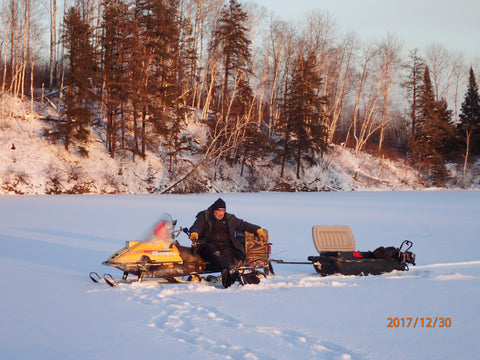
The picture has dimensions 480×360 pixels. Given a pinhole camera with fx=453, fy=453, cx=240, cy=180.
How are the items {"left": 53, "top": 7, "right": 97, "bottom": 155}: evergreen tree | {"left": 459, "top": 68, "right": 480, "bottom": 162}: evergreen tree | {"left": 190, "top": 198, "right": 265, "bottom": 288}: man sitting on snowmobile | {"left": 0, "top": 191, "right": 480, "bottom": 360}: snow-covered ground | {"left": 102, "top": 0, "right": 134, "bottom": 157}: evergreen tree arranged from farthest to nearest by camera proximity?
{"left": 459, "top": 68, "right": 480, "bottom": 162}: evergreen tree
{"left": 102, "top": 0, "right": 134, "bottom": 157}: evergreen tree
{"left": 53, "top": 7, "right": 97, "bottom": 155}: evergreen tree
{"left": 190, "top": 198, "right": 265, "bottom": 288}: man sitting on snowmobile
{"left": 0, "top": 191, "right": 480, "bottom": 360}: snow-covered ground

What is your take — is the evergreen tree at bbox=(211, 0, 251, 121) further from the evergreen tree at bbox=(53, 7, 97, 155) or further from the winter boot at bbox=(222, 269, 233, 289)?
the winter boot at bbox=(222, 269, 233, 289)

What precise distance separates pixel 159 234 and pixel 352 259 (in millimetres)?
3031

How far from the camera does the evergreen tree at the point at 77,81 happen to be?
26312 mm

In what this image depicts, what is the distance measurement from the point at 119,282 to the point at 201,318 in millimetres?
2171

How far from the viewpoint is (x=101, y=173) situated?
2745 cm

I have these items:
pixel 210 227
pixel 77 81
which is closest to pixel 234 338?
pixel 210 227

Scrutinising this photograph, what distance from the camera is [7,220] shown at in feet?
44.3

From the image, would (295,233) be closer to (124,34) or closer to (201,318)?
(201,318)

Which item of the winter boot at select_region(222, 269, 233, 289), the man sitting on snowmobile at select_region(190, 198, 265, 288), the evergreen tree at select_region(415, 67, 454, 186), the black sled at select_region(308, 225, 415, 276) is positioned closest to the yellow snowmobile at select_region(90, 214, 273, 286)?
the man sitting on snowmobile at select_region(190, 198, 265, 288)

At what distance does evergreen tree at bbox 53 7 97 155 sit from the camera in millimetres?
26312

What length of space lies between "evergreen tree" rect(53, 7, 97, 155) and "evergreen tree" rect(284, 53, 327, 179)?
1467 cm

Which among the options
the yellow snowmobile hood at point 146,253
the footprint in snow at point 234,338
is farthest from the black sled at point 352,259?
the footprint in snow at point 234,338

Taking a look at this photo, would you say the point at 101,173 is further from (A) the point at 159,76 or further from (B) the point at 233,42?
(B) the point at 233,42

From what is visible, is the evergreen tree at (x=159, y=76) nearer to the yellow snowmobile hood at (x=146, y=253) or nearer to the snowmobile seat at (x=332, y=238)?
the snowmobile seat at (x=332, y=238)
